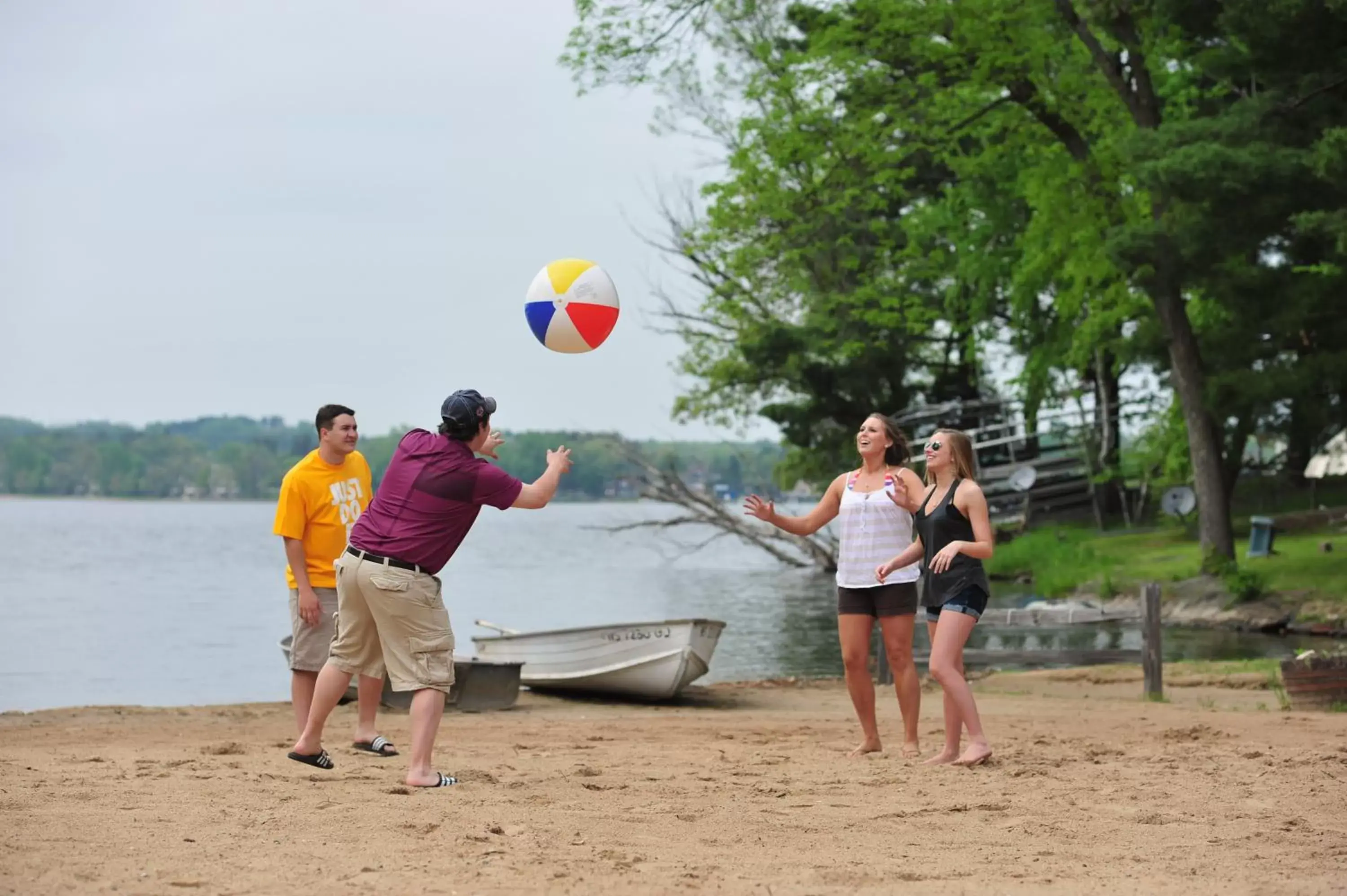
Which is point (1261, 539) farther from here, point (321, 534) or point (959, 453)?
point (321, 534)

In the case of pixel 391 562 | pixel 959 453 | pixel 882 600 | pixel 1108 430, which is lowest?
pixel 882 600

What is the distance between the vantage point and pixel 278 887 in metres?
4.91

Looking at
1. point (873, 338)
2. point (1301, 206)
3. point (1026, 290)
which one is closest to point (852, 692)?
point (1301, 206)

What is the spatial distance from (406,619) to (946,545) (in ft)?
9.53

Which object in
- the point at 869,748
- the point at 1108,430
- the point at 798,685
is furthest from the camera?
the point at 1108,430

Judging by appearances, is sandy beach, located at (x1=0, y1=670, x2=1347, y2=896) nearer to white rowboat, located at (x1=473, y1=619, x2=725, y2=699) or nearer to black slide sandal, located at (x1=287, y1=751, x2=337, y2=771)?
black slide sandal, located at (x1=287, y1=751, x2=337, y2=771)

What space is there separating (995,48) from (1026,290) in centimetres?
695

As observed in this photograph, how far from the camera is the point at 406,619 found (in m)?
6.90

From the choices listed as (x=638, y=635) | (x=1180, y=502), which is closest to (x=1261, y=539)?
(x=1180, y=502)

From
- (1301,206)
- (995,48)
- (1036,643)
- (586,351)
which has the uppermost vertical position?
(995,48)

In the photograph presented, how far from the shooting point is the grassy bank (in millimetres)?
23016

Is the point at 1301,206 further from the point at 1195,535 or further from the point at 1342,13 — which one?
the point at 1195,535

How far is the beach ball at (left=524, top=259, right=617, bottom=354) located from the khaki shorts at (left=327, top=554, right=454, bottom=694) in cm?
180

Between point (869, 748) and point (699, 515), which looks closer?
point (869, 748)
